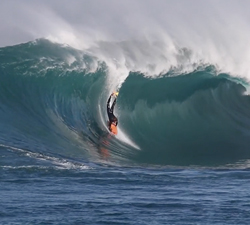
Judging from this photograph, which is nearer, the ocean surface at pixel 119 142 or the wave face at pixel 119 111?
the ocean surface at pixel 119 142

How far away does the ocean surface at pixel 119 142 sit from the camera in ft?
35.5

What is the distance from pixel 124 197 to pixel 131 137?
7.35 metres

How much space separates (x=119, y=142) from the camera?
18.2 m

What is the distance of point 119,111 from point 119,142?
2.52 m

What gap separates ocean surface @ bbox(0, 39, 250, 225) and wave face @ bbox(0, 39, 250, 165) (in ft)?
0.10

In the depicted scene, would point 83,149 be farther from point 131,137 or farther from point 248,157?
point 248,157

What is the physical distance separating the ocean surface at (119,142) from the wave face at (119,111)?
32mm

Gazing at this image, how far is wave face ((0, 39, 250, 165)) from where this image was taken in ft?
56.0

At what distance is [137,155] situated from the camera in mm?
17062

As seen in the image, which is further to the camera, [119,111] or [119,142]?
[119,111]

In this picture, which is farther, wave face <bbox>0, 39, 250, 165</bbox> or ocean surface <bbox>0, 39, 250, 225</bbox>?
wave face <bbox>0, 39, 250, 165</bbox>

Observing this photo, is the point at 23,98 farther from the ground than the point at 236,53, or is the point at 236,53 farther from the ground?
the point at 236,53

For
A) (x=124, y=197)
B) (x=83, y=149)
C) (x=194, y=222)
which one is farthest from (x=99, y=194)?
(x=83, y=149)

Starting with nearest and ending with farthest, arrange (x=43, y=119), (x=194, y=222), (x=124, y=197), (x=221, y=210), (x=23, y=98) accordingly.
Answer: (x=194, y=222)
(x=221, y=210)
(x=124, y=197)
(x=43, y=119)
(x=23, y=98)
